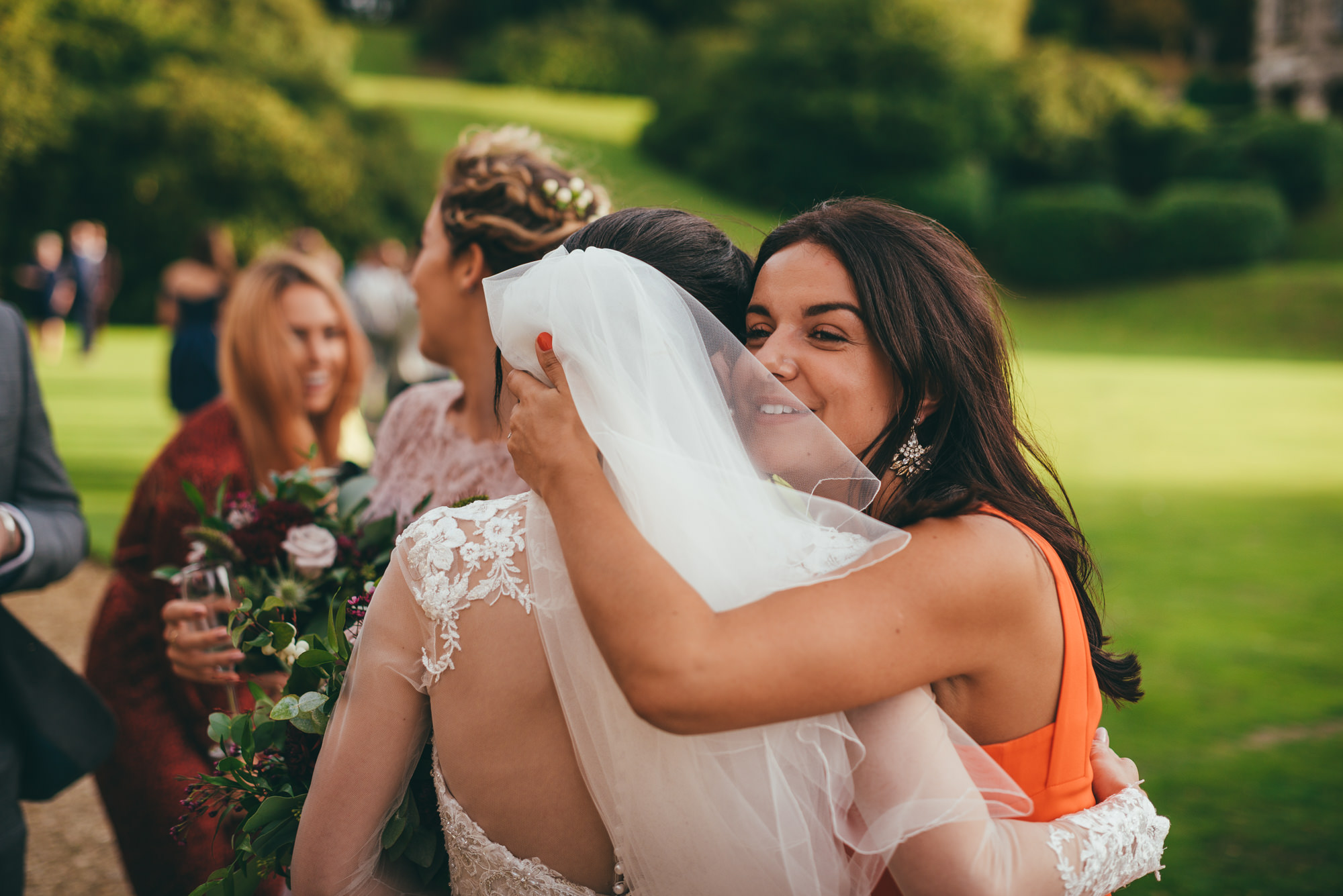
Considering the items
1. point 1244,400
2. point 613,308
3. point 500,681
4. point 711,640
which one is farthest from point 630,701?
point 1244,400

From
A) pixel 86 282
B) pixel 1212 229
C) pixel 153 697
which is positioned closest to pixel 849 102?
pixel 1212 229

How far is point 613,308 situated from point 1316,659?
6784 mm

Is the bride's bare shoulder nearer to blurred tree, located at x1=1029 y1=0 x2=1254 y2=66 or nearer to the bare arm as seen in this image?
the bare arm

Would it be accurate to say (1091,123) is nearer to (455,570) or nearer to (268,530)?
(268,530)

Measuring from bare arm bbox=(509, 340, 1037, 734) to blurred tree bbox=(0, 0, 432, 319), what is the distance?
3106 cm

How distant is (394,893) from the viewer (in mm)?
1893

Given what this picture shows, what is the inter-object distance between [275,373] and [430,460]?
1341 mm

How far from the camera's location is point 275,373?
13.1 feet

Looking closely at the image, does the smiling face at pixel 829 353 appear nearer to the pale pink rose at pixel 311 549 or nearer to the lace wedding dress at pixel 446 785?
the lace wedding dress at pixel 446 785

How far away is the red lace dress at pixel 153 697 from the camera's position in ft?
9.59

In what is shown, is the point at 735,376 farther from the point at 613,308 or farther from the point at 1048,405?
the point at 1048,405

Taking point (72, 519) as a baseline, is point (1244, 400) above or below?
below

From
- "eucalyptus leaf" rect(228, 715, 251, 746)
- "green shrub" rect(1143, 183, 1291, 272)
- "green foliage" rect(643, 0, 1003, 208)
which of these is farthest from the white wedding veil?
"green foliage" rect(643, 0, 1003, 208)

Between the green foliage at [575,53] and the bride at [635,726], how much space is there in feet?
171
